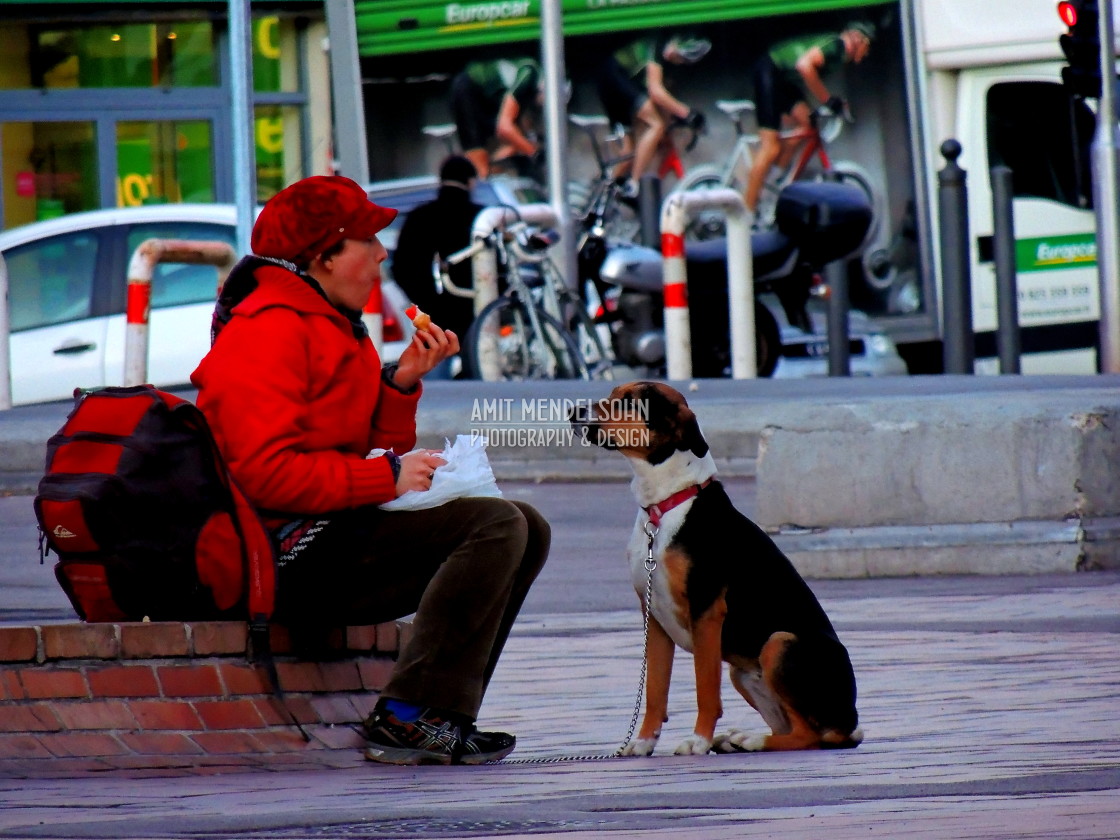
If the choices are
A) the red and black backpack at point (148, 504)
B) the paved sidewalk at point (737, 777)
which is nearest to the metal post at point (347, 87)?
the paved sidewalk at point (737, 777)

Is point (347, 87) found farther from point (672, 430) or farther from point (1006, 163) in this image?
point (672, 430)

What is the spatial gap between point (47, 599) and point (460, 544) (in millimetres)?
3096

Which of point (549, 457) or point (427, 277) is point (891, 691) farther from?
point (427, 277)

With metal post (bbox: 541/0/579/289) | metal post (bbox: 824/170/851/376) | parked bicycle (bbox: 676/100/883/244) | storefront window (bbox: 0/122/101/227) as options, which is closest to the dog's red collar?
metal post (bbox: 541/0/579/289)

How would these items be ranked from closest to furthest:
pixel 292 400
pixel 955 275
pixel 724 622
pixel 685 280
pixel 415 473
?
pixel 292 400 < pixel 415 473 < pixel 724 622 < pixel 685 280 < pixel 955 275

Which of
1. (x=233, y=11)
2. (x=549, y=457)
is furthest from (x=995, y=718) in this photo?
(x=233, y=11)

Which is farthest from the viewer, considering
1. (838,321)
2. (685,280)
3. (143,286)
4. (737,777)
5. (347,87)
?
(347,87)

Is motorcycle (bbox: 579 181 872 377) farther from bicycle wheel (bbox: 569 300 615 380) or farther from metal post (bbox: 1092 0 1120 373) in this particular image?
metal post (bbox: 1092 0 1120 373)

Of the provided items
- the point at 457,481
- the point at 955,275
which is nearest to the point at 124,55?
the point at 955,275

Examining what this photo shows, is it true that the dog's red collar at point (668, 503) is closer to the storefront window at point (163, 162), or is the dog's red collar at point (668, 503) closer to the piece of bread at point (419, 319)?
the piece of bread at point (419, 319)

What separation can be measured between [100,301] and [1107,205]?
6681mm

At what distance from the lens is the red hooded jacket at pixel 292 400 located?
428 centimetres

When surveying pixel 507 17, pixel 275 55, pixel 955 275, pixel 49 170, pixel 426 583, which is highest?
pixel 275 55

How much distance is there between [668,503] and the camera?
4770mm
